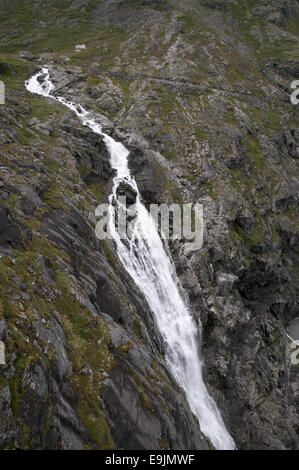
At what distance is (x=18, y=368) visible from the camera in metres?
12.1

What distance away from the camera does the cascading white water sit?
98.9 feet

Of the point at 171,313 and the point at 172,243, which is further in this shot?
the point at 172,243

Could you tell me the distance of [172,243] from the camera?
42094 millimetres

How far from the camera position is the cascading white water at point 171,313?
98.9 feet

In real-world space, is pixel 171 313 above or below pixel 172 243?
below

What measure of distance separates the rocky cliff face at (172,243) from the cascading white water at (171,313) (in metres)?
2.54

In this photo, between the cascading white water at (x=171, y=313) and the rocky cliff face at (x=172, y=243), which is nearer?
the rocky cliff face at (x=172, y=243)

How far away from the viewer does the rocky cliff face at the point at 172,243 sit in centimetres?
1451

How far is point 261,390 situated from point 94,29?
431ft

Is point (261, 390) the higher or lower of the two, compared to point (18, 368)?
lower

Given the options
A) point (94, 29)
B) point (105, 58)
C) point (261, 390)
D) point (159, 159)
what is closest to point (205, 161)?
point (159, 159)

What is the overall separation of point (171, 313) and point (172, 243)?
439 inches

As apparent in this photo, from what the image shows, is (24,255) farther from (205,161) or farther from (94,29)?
(94,29)

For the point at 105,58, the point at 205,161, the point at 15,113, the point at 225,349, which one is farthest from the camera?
the point at 105,58
